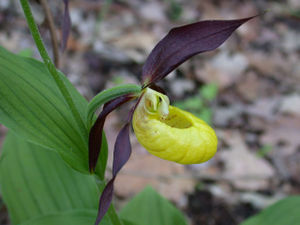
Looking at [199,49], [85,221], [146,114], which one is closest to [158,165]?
[85,221]

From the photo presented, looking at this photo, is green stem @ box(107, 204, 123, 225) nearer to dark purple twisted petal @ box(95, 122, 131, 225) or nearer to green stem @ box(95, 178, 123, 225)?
green stem @ box(95, 178, 123, 225)

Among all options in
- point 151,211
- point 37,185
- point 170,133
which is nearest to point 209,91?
point 151,211

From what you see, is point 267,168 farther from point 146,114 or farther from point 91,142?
point 91,142

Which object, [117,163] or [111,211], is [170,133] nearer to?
[117,163]

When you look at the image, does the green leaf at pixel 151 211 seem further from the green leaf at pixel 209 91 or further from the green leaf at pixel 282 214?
the green leaf at pixel 209 91

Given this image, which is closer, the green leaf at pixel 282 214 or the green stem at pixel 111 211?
the green stem at pixel 111 211

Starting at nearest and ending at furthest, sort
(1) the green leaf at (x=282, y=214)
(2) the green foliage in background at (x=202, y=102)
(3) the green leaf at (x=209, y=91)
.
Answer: (1) the green leaf at (x=282, y=214)
(2) the green foliage in background at (x=202, y=102)
(3) the green leaf at (x=209, y=91)

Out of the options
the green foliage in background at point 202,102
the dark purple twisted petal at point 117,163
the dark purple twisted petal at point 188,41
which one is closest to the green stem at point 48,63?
the dark purple twisted petal at point 117,163
